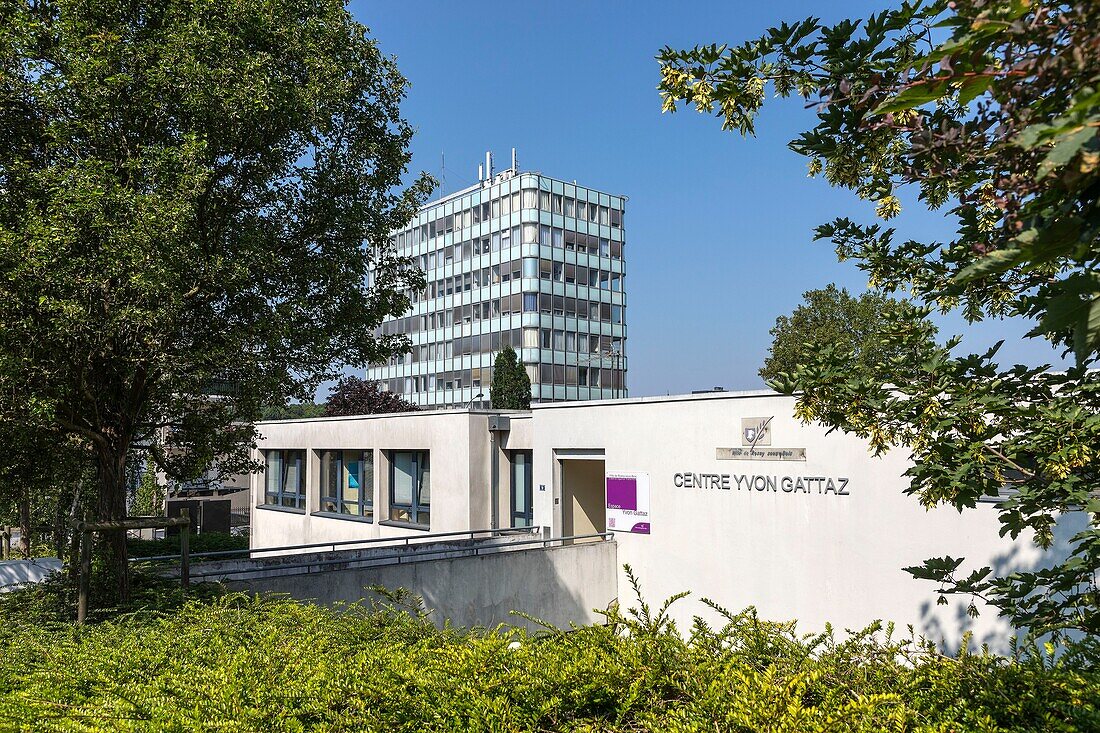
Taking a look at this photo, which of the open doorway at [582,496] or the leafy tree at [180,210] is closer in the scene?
the leafy tree at [180,210]

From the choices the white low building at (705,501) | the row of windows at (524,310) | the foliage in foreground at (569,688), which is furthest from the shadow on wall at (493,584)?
the row of windows at (524,310)

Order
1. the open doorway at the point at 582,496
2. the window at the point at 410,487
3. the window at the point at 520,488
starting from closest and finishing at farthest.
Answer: the open doorway at the point at 582,496
the window at the point at 520,488
the window at the point at 410,487

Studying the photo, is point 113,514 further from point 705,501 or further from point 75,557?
point 705,501

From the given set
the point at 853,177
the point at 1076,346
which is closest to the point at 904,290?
the point at 853,177

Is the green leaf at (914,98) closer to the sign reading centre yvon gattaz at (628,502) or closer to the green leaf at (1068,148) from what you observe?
the green leaf at (1068,148)

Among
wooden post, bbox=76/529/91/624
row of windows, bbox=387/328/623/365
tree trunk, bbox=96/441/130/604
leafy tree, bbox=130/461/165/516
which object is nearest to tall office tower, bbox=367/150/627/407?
row of windows, bbox=387/328/623/365

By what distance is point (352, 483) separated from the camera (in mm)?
27250

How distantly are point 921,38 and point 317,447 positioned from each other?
2755 centimetres

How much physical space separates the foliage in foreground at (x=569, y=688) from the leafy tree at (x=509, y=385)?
156 feet

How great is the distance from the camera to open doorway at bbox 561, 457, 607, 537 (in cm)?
2150

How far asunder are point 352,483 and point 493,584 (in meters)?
12.1

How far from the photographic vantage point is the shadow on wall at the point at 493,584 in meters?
14.0

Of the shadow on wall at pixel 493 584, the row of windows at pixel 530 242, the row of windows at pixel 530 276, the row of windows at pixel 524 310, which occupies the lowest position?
the shadow on wall at pixel 493 584

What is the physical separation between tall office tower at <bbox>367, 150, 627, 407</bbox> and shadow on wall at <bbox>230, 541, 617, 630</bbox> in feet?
142
